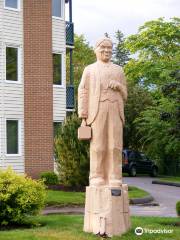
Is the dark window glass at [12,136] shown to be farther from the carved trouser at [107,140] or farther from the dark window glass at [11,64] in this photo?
the carved trouser at [107,140]

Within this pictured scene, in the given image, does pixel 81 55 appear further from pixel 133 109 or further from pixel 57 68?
pixel 57 68

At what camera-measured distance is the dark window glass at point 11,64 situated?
3005cm

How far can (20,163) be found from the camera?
98.2ft

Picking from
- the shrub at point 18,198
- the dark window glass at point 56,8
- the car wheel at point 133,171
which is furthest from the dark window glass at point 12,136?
the shrub at point 18,198

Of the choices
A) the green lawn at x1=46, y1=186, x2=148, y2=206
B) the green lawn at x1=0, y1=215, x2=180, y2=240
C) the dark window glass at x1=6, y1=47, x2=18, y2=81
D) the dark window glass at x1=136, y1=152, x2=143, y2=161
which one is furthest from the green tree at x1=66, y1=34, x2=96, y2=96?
the green lawn at x1=0, y1=215, x2=180, y2=240

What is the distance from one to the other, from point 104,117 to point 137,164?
30240 mm

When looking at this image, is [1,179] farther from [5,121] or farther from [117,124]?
[5,121]

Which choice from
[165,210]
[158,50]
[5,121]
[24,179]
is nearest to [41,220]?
[24,179]

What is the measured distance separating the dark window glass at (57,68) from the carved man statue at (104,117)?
20.5m

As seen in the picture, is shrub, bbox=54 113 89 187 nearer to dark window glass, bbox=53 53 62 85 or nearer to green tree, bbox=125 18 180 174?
dark window glass, bbox=53 53 62 85

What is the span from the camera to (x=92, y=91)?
11844 mm

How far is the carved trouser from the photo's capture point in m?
11.7

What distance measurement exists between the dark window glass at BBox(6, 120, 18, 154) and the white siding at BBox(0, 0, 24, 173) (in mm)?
271

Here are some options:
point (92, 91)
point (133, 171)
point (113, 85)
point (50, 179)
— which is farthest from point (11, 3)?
point (113, 85)
